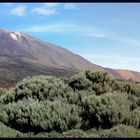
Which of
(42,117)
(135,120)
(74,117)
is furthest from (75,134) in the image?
(135,120)

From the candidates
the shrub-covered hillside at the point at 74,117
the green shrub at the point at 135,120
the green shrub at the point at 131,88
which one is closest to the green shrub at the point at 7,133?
the shrub-covered hillside at the point at 74,117

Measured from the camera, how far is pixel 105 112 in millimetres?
11484

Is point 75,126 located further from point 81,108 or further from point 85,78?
point 85,78

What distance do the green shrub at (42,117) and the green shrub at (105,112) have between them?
0.32 metres

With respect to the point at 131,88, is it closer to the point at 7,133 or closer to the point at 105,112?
the point at 105,112

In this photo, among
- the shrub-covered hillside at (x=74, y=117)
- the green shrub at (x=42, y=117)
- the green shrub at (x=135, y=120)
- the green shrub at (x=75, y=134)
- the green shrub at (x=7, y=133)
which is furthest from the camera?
the green shrub at (x=135, y=120)

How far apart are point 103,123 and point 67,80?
16.8 ft

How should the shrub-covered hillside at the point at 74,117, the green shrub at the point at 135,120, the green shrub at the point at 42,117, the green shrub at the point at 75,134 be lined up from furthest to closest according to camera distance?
the green shrub at the point at 135,120
the green shrub at the point at 42,117
the shrub-covered hillside at the point at 74,117
the green shrub at the point at 75,134

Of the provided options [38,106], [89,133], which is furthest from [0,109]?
[89,133]

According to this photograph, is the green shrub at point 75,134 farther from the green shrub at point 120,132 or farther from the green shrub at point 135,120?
the green shrub at point 135,120

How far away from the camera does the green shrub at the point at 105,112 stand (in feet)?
37.3

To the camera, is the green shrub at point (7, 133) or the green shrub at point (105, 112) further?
the green shrub at point (105, 112)

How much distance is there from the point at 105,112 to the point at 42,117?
5.44 ft

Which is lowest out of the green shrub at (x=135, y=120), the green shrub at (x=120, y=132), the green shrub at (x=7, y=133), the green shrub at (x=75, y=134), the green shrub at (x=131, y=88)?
the green shrub at (x=7, y=133)
